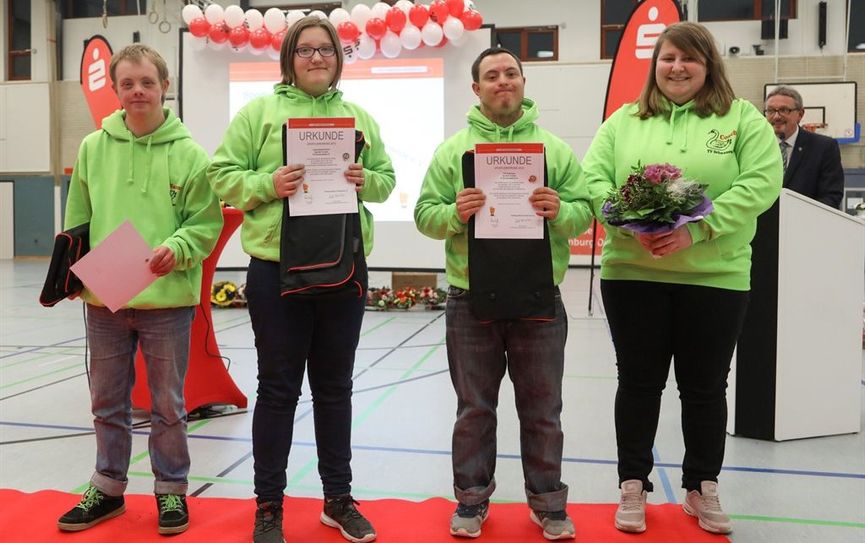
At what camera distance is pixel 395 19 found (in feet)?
21.2

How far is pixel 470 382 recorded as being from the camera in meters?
2.10

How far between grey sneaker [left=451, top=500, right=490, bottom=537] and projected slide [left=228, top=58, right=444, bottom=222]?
470cm

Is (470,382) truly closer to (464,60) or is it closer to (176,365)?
(176,365)

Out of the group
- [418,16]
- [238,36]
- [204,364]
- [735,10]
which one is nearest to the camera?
[204,364]

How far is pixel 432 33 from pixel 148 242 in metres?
4.82

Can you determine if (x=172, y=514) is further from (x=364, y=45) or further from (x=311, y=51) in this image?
(x=364, y=45)

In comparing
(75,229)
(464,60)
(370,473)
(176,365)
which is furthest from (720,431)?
(464,60)

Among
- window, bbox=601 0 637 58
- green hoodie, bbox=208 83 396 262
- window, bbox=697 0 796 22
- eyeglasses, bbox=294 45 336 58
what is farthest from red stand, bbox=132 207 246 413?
window, bbox=697 0 796 22

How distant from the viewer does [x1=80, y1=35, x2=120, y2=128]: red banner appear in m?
5.54

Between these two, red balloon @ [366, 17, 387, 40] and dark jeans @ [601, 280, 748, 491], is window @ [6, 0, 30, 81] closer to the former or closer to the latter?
red balloon @ [366, 17, 387, 40]

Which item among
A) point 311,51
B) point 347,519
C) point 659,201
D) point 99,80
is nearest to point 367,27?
point 99,80

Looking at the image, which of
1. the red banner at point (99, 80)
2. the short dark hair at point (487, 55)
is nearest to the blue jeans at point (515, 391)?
the short dark hair at point (487, 55)

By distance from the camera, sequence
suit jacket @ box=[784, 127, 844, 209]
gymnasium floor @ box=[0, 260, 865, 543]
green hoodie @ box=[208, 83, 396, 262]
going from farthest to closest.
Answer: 1. suit jacket @ box=[784, 127, 844, 209]
2. gymnasium floor @ box=[0, 260, 865, 543]
3. green hoodie @ box=[208, 83, 396, 262]

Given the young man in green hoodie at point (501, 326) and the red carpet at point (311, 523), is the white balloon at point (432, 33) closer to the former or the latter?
the young man in green hoodie at point (501, 326)
